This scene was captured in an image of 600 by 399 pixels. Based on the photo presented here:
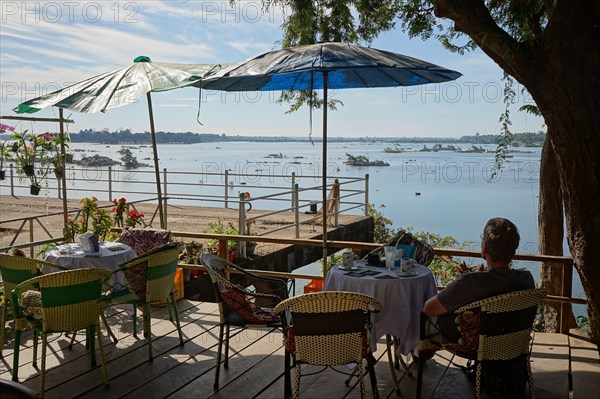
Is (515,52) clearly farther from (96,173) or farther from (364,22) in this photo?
(96,173)

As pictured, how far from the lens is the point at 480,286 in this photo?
10.0 ft

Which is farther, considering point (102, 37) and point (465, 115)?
point (465, 115)

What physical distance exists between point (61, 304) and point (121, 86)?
1.94m

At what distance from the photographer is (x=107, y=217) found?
6.14 m

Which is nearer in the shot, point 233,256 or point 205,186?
point 233,256

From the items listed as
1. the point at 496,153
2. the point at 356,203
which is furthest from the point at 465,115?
the point at 496,153

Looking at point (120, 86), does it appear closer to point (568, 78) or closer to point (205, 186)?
point (568, 78)

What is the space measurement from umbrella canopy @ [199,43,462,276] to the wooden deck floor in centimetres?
137

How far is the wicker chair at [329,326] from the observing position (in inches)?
115

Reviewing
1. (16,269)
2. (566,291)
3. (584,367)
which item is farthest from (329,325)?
(566,291)

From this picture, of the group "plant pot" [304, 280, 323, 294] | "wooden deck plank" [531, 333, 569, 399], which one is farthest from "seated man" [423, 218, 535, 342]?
"plant pot" [304, 280, 323, 294]

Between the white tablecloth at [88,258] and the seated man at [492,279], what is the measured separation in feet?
8.42

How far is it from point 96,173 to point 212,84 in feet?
38.5

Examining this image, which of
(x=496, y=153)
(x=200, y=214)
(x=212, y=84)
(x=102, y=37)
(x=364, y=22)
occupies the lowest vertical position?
(x=200, y=214)
